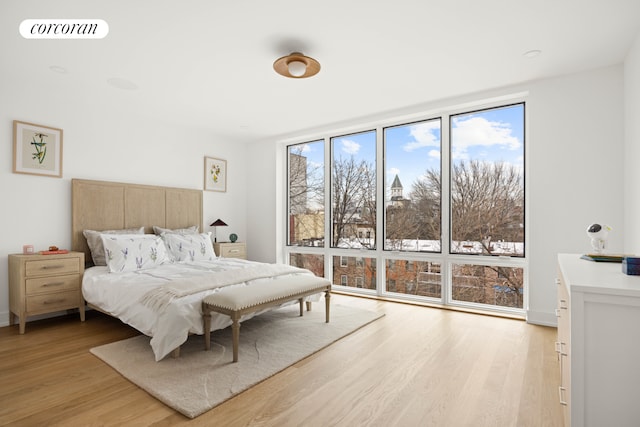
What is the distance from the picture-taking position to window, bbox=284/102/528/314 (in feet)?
12.9

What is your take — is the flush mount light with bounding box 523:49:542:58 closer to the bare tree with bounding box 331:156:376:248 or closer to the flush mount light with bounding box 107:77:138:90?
the bare tree with bounding box 331:156:376:248

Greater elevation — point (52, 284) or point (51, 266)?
point (51, 266)

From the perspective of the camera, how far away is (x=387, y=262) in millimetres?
4801

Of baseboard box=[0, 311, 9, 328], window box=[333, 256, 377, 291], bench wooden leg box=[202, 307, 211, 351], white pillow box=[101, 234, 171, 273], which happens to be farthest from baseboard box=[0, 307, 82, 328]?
window box=[333, 256, 377, 291]

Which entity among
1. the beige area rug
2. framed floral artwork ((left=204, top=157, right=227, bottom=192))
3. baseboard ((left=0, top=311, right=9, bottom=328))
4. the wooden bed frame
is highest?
framed floral artwork ((left=204, top=157, right=227, bottom=192))

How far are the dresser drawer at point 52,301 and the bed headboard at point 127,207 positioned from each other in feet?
1.97

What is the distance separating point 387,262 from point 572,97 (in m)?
2.84

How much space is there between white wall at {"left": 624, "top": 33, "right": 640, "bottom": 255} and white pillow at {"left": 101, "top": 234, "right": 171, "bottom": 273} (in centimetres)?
462

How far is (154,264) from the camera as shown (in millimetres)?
3877

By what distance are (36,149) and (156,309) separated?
2.55 meters

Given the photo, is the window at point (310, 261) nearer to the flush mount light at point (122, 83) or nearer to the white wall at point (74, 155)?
the white wall at point (74, 155)

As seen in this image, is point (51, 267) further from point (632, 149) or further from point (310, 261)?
point (632, 149)

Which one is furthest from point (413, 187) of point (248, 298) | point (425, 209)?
point (248, 298)

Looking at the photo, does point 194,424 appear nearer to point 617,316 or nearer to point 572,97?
point 617,316
